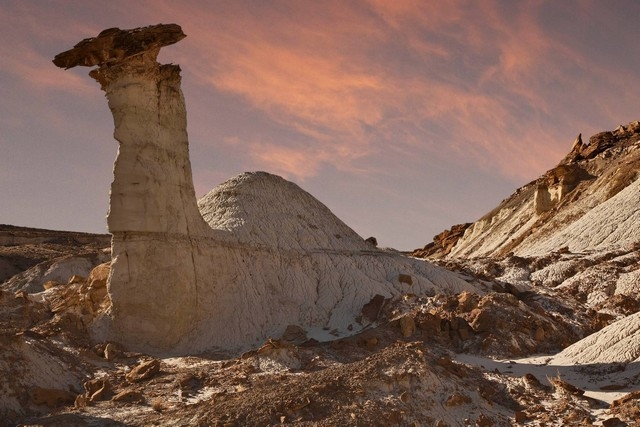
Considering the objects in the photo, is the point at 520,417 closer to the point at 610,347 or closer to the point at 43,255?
the point at 610,347

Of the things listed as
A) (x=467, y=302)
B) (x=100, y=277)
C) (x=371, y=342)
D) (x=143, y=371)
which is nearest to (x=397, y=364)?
(x=371, y=342)

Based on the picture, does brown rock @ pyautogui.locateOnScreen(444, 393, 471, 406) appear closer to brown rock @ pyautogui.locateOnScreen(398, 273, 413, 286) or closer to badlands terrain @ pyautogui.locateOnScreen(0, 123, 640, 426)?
badlands terrain @ pyautogui.locateOnScreen(0, 123, 640, 426)

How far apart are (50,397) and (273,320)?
9112mm

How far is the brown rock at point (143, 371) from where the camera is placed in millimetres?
19641

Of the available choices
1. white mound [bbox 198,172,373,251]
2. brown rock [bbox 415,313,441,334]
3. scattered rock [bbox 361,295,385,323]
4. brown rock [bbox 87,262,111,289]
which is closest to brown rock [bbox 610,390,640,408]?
brown rock [bbox 415,313,441,334]

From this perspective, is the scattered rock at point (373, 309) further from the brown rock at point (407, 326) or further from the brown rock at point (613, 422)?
the brown rock at point (613, 422)

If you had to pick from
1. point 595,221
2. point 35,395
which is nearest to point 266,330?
point 35,395

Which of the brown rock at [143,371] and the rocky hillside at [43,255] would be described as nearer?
the brown rock at [143,371]

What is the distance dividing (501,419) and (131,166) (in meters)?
14.1

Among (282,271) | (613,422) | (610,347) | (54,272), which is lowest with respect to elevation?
(613,422)

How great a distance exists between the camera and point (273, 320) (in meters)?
26.0

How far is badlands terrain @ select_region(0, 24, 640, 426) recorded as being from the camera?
651 inches

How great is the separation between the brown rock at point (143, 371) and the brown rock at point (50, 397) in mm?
1599

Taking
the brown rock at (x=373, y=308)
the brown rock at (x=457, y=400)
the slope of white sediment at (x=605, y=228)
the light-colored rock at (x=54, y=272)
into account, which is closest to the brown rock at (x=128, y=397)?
the brown rock at (x=457, y=400)
